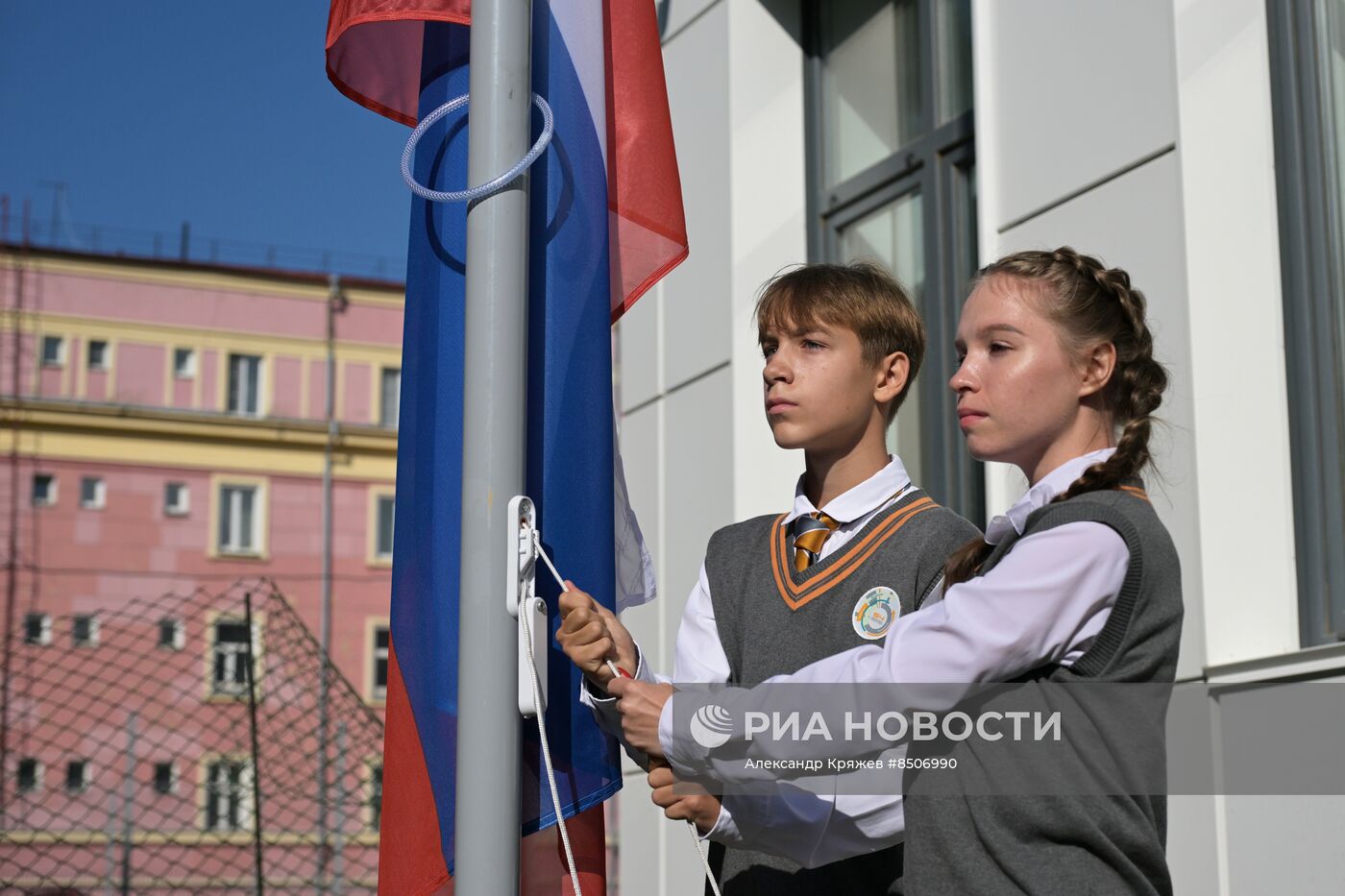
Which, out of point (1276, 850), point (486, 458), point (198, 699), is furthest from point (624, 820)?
point (198, 699)

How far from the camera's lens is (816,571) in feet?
7.43

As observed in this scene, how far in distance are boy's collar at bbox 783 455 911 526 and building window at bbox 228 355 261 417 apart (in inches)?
1358

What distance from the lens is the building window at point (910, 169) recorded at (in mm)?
4148

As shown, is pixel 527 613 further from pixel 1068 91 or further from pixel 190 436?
pixel 190 436

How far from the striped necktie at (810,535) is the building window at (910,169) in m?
1.53

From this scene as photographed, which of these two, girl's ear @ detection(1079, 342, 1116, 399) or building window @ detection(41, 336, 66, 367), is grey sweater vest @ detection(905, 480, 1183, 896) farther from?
building window @ detection(41, 336, 66, 367)

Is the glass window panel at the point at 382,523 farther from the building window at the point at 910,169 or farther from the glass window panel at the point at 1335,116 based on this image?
the glass window panel at the point at 1335,116

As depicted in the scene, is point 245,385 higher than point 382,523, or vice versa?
point 245,385

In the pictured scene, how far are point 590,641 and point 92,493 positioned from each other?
34307mm

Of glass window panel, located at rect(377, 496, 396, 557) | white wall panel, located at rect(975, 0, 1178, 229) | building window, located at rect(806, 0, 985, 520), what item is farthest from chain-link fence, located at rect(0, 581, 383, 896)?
white wall panel, located at rect(975, 0, 1178, 229)

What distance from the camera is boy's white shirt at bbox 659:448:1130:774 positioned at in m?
1.72

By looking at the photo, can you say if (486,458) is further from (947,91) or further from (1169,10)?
(947,91)

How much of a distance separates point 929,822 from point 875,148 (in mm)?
3149

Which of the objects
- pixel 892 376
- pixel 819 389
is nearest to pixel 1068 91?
pixel 892 376
